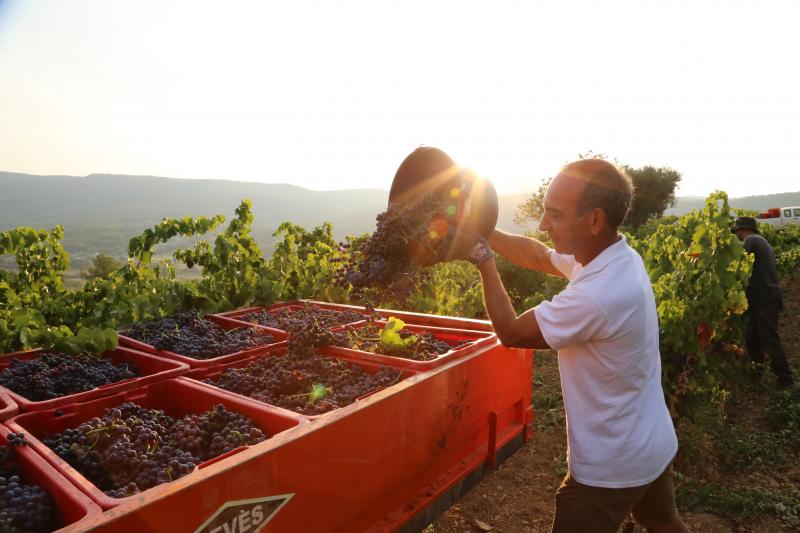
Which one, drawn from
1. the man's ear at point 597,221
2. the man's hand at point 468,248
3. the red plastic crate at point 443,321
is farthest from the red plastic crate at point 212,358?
the man's ear at point 597,221

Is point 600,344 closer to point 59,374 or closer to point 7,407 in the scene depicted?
point 7,407

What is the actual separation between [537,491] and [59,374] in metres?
3.77

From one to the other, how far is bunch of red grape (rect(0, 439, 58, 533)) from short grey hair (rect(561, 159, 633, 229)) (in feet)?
6.77

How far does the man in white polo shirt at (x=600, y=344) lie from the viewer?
2.02m

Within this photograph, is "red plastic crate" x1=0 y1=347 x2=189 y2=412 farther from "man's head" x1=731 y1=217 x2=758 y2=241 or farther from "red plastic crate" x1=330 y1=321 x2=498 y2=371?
"man's head" x1=731 y1=217 x2=758 y2=241

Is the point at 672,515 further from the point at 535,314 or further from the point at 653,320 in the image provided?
the point at 535,314

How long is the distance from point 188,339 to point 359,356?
3.50 feet

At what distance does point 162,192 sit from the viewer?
3531 inches

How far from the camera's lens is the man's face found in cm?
210

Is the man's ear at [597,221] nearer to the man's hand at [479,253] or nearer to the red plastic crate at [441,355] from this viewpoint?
the man's hand at [479,253]

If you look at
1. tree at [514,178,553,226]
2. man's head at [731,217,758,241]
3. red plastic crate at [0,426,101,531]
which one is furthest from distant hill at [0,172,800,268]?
red plastic crate at [0,426,101,531]

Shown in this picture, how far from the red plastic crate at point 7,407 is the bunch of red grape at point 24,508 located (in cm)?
45

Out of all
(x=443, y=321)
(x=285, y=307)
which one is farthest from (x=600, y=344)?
(x=285, y=307)

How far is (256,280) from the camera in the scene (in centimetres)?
506
